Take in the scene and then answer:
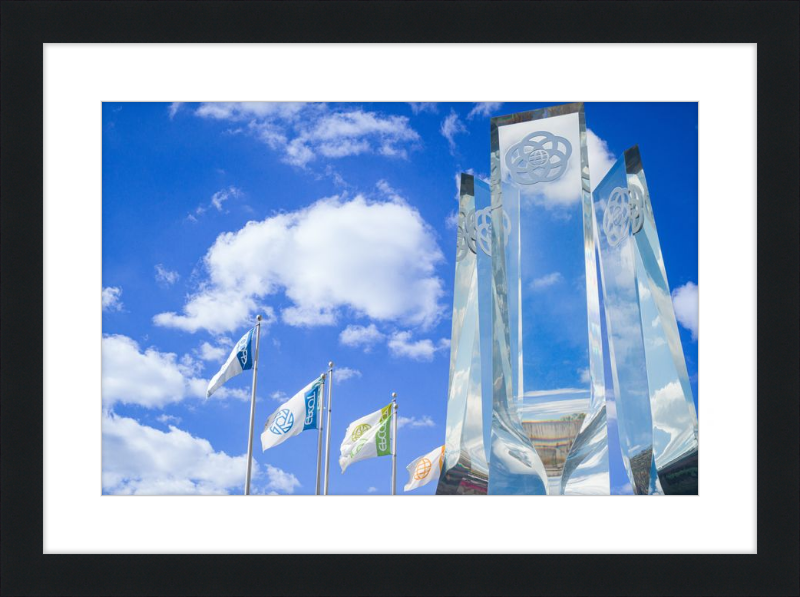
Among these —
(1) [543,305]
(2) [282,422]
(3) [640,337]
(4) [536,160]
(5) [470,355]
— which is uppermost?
(4) [536,160]

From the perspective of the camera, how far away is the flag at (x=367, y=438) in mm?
14344

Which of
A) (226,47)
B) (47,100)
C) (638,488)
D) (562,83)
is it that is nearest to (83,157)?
(47,100)

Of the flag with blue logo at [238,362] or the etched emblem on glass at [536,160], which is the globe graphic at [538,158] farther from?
the flag with blue logo at [238,362]

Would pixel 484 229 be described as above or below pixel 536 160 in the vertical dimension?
below

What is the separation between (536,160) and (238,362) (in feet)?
16.6

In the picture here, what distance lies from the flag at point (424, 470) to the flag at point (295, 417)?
1.69 metres

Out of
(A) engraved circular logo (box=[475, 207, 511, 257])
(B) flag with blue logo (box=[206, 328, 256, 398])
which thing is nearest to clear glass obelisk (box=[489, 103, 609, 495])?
(A) engraved circular logo (box=[475, 207, 511, 257])

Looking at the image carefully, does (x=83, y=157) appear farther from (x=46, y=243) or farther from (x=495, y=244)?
(x=495, y=244)

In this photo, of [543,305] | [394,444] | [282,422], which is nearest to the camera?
[543,305]

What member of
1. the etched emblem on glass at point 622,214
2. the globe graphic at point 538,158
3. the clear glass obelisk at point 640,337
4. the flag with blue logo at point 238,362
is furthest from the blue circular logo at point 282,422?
the etched emblem on glass at point 622,214

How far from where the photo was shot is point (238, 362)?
12.6 metres

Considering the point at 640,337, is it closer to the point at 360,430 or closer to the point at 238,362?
the point at 360,430

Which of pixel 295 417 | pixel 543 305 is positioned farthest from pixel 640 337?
pixel 295 417

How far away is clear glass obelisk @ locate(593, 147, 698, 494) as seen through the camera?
10477 mm
